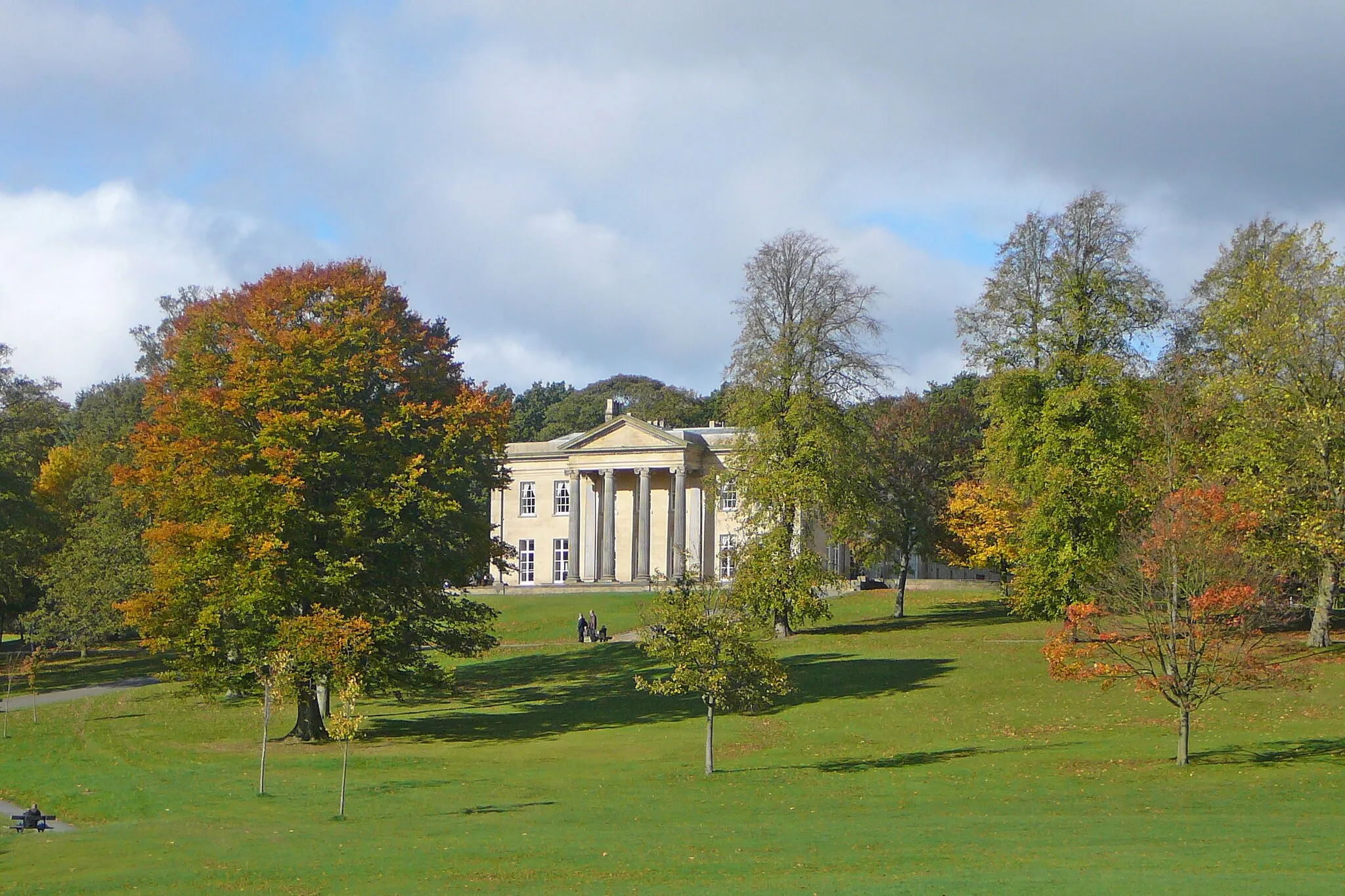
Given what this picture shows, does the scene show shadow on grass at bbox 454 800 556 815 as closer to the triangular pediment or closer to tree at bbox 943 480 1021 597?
tree at bbox 943 480 1021 597

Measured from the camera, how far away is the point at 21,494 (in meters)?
50.8

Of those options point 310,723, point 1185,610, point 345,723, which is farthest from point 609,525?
point 345,723

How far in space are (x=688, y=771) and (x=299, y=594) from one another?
1189cm

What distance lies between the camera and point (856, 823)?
2152cm

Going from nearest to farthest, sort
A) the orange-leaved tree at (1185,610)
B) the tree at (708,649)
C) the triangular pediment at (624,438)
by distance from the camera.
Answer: the orange-leaved tree at (1185,610)
the tree at (708,649)
the triangular pediment at (624,438)

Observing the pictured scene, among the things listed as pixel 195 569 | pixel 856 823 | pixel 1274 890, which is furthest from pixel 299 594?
pixel 1274 890

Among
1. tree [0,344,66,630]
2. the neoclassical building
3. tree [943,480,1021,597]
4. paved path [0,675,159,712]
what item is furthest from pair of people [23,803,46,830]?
the neoclassical building

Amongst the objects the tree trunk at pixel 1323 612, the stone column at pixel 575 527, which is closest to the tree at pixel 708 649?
the tree trunk at pixel 1323 612

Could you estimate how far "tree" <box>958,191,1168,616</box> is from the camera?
45562 mm

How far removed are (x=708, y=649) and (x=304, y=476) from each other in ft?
40.1

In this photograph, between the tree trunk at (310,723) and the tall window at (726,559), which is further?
the tall window at (726,559)

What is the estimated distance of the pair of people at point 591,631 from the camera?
55094mm

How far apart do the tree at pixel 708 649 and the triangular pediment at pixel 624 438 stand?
157 feet

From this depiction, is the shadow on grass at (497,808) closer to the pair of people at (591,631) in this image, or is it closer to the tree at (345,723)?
the tree at (345,723)
